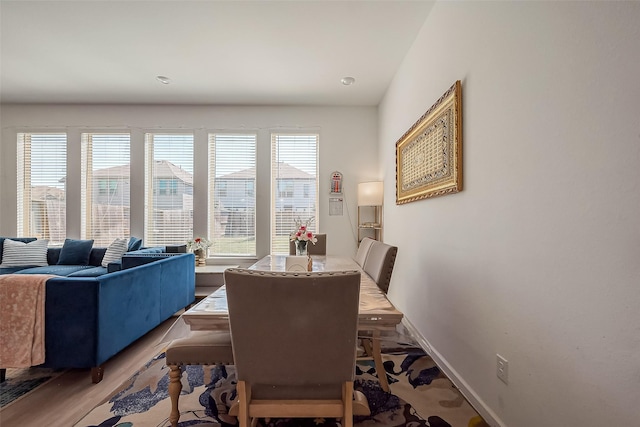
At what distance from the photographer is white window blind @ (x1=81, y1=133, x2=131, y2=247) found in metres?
4.21

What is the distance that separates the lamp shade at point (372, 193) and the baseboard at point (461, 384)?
1.83m

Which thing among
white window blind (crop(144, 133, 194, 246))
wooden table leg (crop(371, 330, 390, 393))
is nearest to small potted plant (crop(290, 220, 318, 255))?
wooden table leg (crop(371, 330, 390, 393))

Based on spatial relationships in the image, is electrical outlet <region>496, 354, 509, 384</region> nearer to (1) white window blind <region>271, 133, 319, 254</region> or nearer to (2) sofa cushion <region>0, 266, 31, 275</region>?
(1) white window blind <region>271, 133, 319, 254</region>

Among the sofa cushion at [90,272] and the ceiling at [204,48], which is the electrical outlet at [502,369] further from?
the sofa cushion at [90,272]

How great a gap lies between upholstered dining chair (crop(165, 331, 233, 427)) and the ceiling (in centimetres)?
256

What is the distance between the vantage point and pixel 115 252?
12.0ft

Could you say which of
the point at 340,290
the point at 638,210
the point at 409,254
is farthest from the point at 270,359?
the point at 409,254

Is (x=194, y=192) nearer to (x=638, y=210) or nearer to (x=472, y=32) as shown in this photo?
(x=472, y=32)

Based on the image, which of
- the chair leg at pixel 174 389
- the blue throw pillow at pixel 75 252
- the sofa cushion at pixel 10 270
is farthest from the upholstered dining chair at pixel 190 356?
the sofa cushion at pixel 10 270

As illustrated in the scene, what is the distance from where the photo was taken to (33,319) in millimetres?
1732

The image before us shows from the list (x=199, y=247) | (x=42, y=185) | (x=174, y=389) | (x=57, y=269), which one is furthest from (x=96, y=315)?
(x=42, y=185)

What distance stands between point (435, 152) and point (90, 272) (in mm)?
4334

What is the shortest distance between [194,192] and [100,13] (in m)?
2.42

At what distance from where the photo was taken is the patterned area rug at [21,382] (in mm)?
1692
